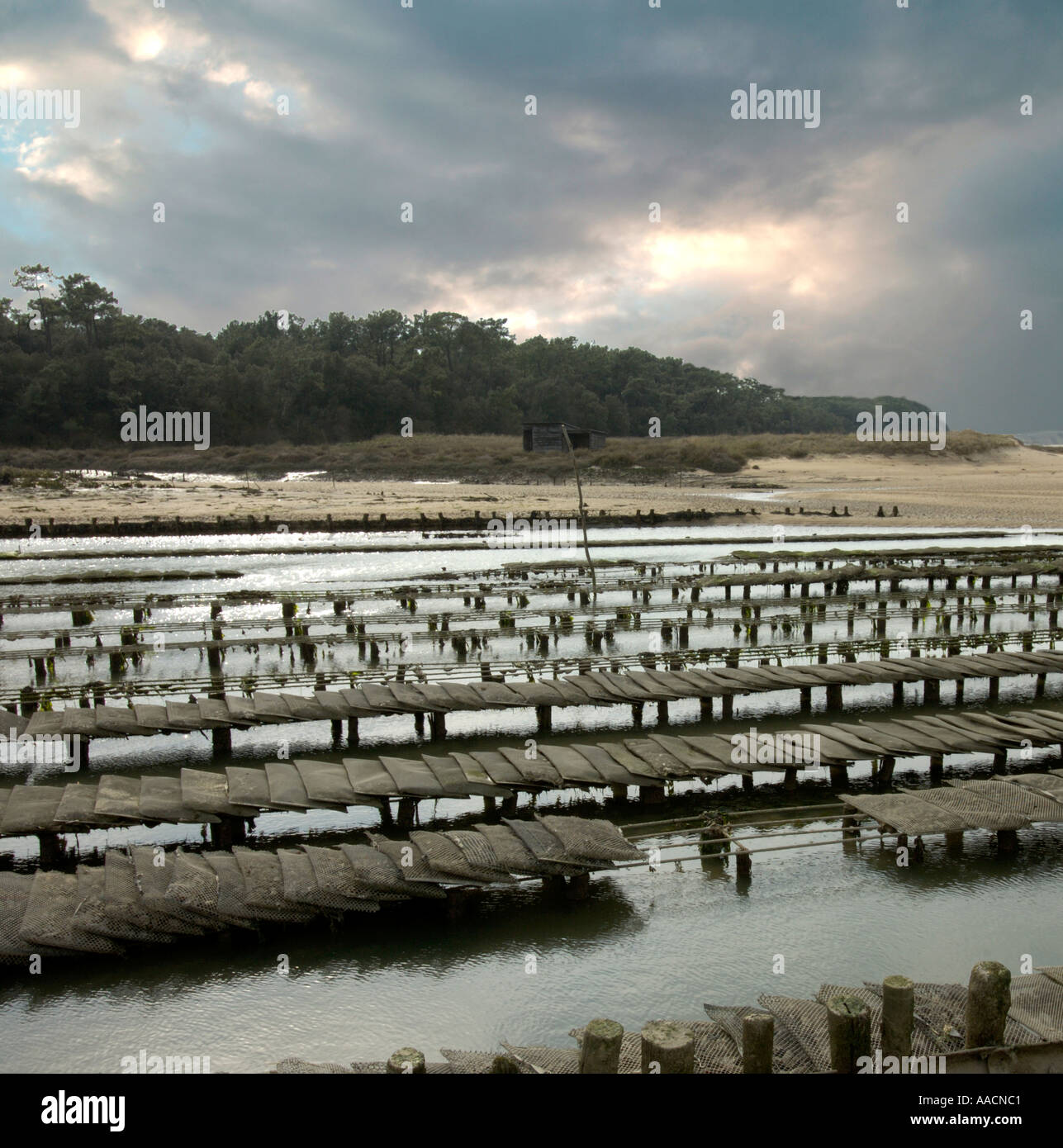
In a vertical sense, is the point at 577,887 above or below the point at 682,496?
below

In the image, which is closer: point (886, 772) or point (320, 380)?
point (886, 772)

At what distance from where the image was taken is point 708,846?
63.0ft

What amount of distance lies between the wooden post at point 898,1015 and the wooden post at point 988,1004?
798mm

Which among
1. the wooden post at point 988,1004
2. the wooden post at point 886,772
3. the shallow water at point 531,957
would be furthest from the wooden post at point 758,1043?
the wooden post at point 886,772

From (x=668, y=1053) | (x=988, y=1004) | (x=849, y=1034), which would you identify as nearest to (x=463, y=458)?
(x=988, y=1004)

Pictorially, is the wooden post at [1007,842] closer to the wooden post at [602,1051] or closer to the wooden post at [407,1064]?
the wooden post at [602,1051]

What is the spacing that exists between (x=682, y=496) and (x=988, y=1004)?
3280 inches

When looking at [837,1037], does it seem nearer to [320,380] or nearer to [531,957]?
[531,957]

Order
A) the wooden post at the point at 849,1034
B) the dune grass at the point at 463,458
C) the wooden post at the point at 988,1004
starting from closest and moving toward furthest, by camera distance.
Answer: the wooden post at the point at 849,1034, the wooden post at the point at 988,1004, the dune grass at the point at 463,458

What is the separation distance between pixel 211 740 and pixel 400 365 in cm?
11850

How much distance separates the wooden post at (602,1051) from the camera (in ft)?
31.2

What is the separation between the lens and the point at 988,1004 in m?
10.6

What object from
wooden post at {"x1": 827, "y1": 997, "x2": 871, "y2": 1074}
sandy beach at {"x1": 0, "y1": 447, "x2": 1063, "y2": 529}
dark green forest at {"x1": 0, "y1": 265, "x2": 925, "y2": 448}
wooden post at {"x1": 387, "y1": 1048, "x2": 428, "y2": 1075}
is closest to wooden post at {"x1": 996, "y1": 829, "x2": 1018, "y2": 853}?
wooden post at {"x1": 827, "y1": 997, "x2": 871, "y2": 1074}
